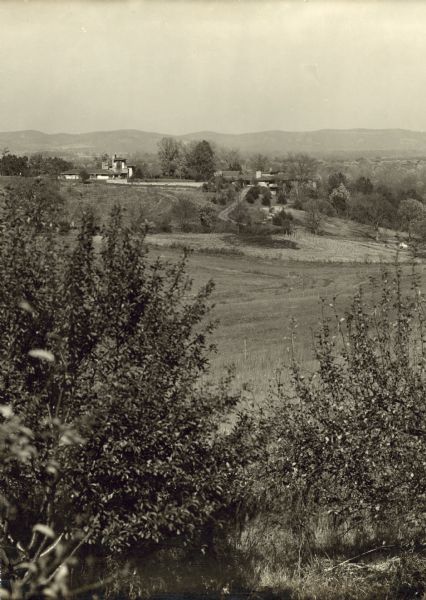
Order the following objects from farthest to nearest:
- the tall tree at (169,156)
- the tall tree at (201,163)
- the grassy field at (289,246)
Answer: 1. the tall tree at (169,156)
2. the tall tree at (201,163)
3. the grassy field at (289,246)

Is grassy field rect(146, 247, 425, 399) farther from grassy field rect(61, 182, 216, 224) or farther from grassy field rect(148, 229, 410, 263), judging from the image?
grassy field rect(61, 182, 216, 224)

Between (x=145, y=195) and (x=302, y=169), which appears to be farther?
(x=302, y=169)

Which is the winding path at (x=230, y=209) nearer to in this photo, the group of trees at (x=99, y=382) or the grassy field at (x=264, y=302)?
the grassy field at (x=264, y=302)

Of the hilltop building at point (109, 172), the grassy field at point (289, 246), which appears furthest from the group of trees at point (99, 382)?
the hilltop building at point (109, 172)

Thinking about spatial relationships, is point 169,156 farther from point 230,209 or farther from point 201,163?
point 230,209

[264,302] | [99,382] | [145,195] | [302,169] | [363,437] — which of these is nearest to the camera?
[99,382]

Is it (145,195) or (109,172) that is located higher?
(109,172)

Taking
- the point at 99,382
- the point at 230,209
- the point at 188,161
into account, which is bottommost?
the point at 230,209

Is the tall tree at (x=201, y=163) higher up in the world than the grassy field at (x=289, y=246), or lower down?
higher up

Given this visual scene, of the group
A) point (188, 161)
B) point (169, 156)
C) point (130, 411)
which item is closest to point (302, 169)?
point (188, 161)

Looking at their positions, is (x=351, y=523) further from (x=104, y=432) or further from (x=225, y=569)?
(x=104, y=432)
